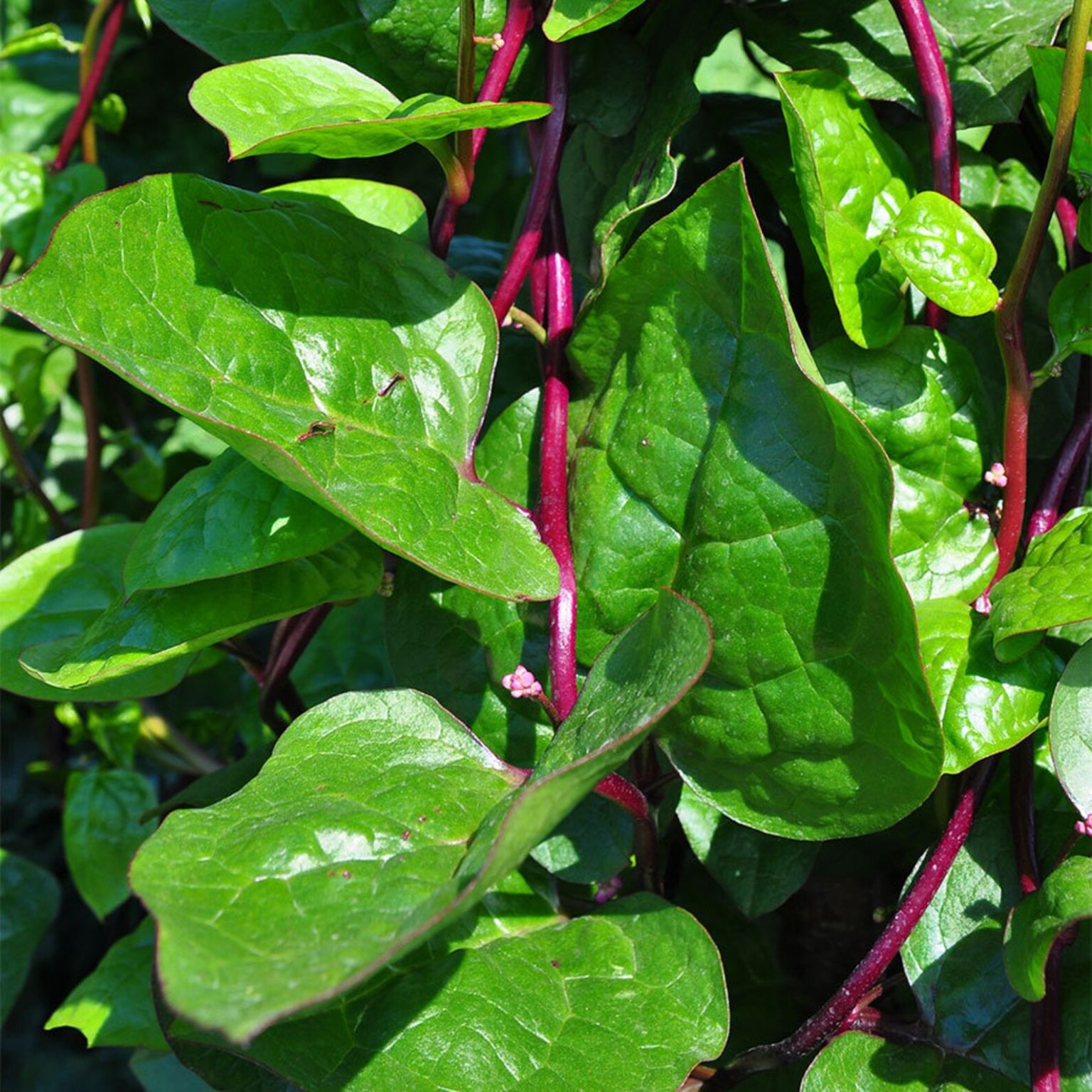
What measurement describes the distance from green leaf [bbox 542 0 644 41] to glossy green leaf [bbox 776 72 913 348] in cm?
9

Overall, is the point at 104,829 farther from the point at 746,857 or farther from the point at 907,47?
the point at 907,47

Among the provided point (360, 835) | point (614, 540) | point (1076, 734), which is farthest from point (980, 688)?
point (360, 835)

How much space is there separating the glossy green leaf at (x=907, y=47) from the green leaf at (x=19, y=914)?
967 mm

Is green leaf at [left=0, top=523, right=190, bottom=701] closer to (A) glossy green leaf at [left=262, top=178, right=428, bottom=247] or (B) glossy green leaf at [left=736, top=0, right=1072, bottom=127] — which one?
(A) glossy green leaf at [left=262, top=178, right=428, bottom=247]

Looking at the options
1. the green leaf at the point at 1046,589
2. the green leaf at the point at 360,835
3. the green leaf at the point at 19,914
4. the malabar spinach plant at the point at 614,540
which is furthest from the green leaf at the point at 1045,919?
the green leaf at the point at 19,914

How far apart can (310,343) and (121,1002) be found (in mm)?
537

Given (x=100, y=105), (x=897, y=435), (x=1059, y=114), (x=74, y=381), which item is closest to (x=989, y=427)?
(x=897, y=435)

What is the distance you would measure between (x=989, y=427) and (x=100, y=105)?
0.95 metres

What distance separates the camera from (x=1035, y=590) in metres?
0.59

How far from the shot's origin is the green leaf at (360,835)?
1.37 feet

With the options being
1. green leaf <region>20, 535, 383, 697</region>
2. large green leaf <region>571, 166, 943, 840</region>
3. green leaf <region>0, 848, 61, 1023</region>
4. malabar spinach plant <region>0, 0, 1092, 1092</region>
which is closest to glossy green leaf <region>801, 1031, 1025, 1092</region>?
malabar spinach plant <region>0, 0, 1092, 1092</region>

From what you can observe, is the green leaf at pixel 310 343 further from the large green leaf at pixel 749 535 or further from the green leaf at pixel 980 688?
the green leaf at pixel 980 688

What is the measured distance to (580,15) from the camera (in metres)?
0.62

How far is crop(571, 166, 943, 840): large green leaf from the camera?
0.56 metres
